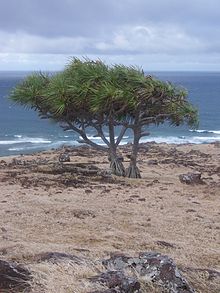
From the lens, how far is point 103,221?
10836 mm

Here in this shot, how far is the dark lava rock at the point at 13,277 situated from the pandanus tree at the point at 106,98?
1070 cm

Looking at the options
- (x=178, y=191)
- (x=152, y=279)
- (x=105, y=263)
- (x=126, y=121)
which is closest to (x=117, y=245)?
(x=105, y=263)

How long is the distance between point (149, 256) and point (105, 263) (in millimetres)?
580

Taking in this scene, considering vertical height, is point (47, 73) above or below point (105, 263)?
above

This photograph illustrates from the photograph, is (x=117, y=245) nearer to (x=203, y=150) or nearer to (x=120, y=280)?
(x=120, y=280)

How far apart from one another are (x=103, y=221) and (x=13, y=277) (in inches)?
186

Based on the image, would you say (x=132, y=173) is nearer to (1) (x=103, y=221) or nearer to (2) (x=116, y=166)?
(2) (x=116, y=166)

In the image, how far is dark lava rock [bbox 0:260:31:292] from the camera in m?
6.09

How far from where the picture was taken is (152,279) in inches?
245

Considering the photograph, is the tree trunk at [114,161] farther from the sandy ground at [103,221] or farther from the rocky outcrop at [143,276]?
the rocky outcrop at [143,276]

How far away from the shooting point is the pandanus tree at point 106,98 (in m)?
17.0

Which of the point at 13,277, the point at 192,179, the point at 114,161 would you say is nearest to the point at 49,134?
the point at 114,161

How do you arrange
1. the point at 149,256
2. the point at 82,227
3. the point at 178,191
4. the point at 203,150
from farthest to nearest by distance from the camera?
the point at 203,150, the point at 178,191, the point at 82,227, the point at 149,256

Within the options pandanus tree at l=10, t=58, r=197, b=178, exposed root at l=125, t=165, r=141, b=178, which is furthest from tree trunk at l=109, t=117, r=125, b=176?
exposed root at l=125, t=165, r=141, b=178
